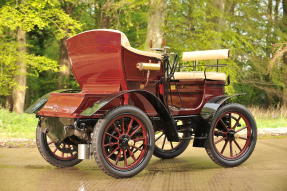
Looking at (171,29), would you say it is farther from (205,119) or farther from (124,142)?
(124,142)

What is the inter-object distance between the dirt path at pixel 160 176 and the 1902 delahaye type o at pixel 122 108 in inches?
7.8

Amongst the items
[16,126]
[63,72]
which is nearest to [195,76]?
[16,126]

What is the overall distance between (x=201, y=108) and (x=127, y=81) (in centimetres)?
132

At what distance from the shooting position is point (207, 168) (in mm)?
6363

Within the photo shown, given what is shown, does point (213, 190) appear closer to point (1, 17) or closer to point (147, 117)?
point (147, 117)

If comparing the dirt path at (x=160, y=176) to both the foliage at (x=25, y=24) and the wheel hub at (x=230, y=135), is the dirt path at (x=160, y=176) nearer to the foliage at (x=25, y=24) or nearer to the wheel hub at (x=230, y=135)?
the wheel hub at (x=230, y=135)

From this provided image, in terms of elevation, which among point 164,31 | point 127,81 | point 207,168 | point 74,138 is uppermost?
point 164,31

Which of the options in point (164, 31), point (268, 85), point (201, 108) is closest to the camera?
point (201, 108)

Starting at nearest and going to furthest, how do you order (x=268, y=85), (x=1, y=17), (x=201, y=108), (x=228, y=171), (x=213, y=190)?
(x=213, y=190)
(x=228, y=171)
(x=201, y=108)
(x=1, y=17)
(x=268, y=85)

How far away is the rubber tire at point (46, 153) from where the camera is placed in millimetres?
6145

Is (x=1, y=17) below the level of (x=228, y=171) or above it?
above

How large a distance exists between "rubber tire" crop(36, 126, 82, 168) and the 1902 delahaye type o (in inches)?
0.5

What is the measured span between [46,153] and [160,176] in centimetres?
147

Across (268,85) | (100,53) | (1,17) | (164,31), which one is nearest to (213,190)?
(100,53)
